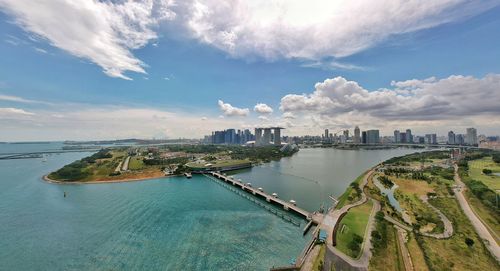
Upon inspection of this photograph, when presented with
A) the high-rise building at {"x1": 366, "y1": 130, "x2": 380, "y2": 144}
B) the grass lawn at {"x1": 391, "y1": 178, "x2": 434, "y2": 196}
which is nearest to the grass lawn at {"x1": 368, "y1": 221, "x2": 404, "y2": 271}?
the grass lawn at {"x1": 391, "y1": 178, "x2": 434, "y2": 196}

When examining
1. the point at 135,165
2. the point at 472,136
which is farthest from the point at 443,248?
the point at 472,136

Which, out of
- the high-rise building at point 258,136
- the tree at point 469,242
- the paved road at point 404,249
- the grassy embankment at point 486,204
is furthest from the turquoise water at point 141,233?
the high-rise building at point 258,136

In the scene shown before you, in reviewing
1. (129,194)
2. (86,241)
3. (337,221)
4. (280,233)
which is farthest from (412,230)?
(129,194)

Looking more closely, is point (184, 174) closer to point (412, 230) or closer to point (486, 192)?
point (412, 230)

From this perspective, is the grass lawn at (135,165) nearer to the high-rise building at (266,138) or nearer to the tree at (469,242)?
the tree at (469,242)

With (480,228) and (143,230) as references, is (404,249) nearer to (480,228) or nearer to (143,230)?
(480,228)

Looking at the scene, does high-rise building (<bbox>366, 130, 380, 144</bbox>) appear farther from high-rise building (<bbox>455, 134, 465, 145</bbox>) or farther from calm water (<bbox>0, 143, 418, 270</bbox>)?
calm water (<bbox>0, 143, 418, 270</bbox>)

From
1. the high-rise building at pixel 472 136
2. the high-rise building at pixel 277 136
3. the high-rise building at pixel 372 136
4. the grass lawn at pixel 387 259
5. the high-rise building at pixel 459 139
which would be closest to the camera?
the grass lawn at pixel 387 259

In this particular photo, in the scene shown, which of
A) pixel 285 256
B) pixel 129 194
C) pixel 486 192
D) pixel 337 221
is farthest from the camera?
pixel 129 194
